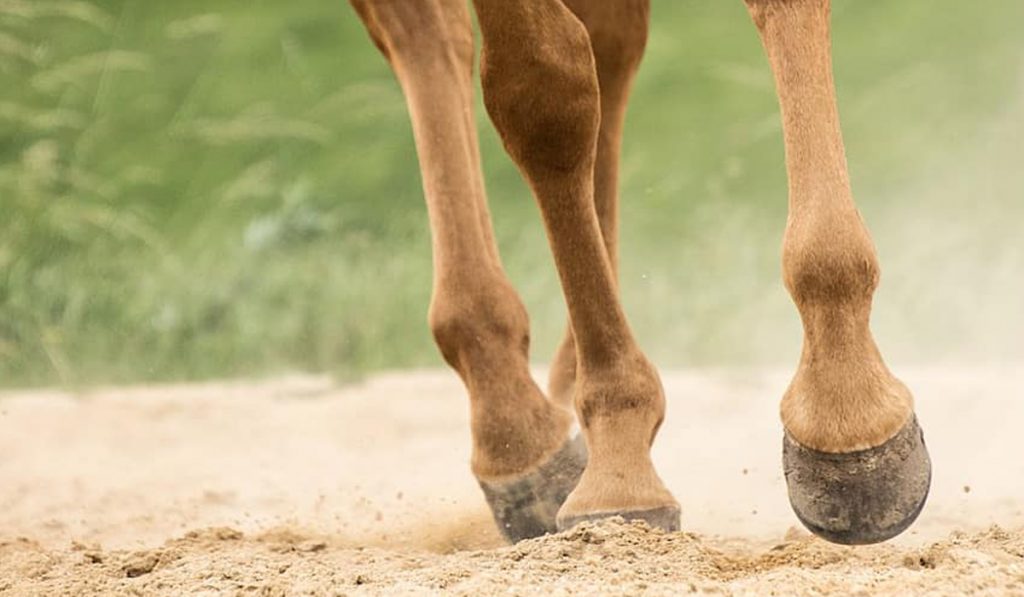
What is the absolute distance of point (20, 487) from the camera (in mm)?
4316

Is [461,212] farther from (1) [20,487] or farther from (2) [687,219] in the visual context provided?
(2) [687,219]

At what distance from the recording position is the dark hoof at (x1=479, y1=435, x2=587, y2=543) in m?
2.84

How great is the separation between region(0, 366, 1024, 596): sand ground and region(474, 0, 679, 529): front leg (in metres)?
0.21

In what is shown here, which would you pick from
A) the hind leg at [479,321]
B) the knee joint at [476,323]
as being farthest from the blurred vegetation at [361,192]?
the knee joint at [476,323]

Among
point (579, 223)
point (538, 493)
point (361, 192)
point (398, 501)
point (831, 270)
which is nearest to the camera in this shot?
point (831, 270)

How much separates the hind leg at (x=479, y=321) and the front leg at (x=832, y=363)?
2.17 ft

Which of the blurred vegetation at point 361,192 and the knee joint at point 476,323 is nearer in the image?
the knee joint at point 476,323

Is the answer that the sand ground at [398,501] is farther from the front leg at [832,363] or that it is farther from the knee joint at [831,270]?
the knee joint at [831,270]

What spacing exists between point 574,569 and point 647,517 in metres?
0.41

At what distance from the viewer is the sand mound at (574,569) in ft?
6.57

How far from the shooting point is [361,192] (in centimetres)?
688

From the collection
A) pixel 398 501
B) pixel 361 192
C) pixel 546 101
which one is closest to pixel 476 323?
pixel 546 101

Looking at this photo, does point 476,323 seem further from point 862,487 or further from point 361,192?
point 361,192

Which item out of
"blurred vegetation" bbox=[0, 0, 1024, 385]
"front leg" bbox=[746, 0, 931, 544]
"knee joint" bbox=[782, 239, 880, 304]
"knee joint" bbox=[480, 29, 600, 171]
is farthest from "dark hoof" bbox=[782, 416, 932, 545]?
"blurred vegetation" bbox=[0, 0, 1024, 385]
